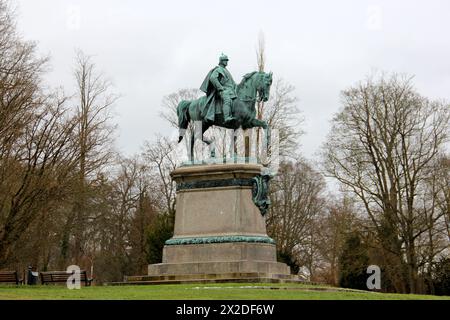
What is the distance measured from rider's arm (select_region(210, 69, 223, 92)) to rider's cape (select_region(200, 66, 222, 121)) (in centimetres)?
19

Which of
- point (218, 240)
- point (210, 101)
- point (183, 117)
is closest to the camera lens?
point (218, 240)

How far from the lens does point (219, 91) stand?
83.4ft

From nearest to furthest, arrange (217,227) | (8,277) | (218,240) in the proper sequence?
(218,240) → (217,227) → (8,277)

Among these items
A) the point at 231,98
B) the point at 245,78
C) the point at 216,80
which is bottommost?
the point at 231,98

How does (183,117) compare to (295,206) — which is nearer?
(183,117)

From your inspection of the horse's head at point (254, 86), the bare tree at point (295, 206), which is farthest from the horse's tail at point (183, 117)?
the bare tree at point (295, 206)

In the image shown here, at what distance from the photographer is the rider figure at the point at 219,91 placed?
25.3 m

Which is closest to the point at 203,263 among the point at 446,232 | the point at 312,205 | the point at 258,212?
the point at 258,212

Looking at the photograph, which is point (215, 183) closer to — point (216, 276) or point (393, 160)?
point (216, 276)

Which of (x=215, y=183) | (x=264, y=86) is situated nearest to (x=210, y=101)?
(x=264, y=86)

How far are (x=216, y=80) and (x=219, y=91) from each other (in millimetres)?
368

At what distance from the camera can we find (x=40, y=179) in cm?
2528

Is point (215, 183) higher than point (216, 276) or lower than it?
higher
